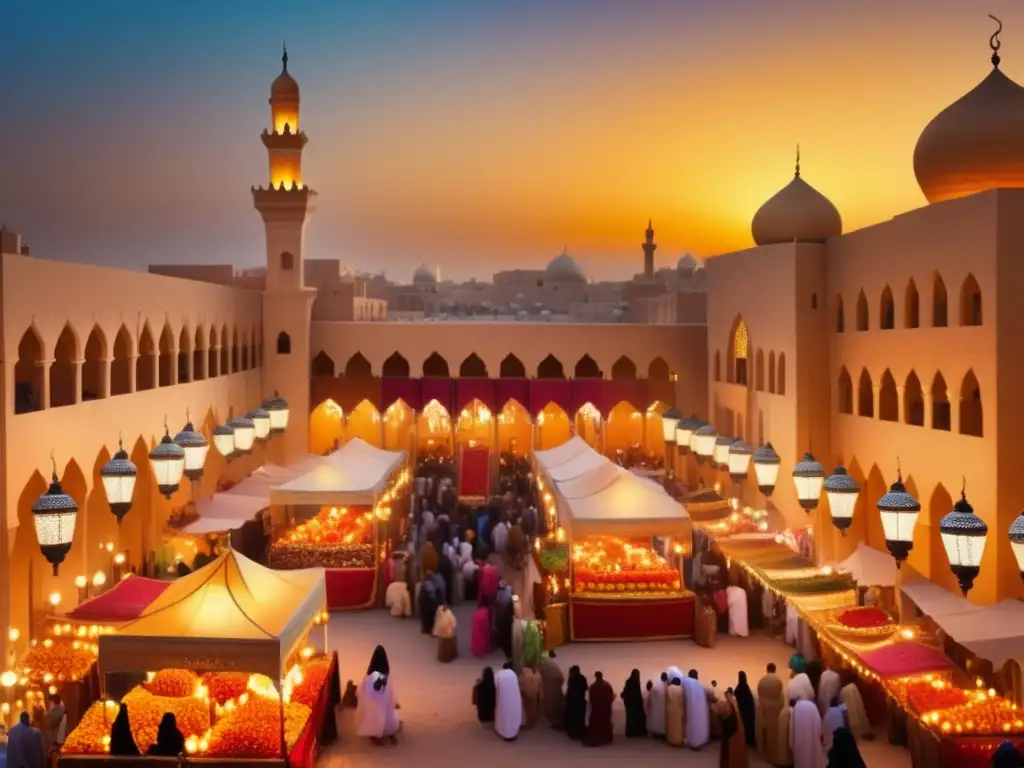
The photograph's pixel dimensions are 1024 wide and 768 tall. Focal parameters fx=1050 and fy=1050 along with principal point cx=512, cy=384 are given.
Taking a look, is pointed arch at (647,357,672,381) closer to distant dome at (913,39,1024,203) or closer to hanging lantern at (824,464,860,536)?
distant dome at (913,39,1024,203)

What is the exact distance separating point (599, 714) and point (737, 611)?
4396 mm

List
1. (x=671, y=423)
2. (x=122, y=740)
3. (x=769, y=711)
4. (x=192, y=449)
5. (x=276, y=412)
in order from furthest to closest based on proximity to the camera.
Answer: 1. (x=671, y=423)
2. (x=276, y=412)
3. (x=192, y=449)
4. (x=769, y=711)
5. (x=122, y=740)

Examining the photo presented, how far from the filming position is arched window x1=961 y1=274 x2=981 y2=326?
12797mm

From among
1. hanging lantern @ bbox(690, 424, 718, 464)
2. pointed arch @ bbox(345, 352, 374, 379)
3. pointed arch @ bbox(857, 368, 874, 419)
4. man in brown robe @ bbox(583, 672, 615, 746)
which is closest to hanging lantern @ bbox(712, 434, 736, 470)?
hanging lantern @ bbox(690, 424, 718, 464)

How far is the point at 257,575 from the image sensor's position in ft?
35.0

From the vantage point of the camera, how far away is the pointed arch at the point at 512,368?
27.8 m

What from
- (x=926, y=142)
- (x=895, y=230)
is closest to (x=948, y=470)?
(x=895, y=230)

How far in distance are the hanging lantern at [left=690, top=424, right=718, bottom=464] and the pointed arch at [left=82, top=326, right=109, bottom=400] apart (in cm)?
945

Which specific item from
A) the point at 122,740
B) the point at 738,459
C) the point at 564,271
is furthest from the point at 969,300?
the point at 564,271

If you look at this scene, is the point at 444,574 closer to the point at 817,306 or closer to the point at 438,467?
the point at 817,306

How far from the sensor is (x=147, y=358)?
18.3m

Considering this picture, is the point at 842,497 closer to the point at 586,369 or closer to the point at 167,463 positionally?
the point at 167,463

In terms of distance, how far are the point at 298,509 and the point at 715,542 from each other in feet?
29.4

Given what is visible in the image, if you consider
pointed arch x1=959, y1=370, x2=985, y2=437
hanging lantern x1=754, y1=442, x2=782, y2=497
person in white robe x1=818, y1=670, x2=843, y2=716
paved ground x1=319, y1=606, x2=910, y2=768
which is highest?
pointed arch x1=959, y1=370, x2=985, y2=437
